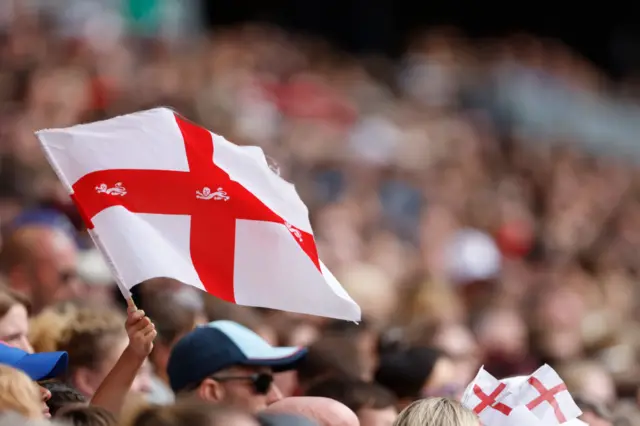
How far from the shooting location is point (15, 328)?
5570mm

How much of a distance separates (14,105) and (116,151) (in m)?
5.41

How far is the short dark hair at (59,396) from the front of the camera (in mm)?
4965

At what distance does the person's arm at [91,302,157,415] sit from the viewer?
5004 mm

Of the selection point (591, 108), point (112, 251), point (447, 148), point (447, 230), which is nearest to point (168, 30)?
point (447, 148)

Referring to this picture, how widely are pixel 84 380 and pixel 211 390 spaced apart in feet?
1.78

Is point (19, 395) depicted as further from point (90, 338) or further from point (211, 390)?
point (90, 338)

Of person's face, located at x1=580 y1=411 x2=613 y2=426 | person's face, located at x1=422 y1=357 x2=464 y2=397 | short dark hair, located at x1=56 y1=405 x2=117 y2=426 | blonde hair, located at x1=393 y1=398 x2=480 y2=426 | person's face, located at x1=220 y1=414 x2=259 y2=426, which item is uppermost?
person's face, located at x1=220 y1=414 x2=259 y2=426

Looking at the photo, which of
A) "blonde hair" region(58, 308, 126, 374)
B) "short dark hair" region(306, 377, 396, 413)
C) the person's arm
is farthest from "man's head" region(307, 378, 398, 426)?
the person's arm

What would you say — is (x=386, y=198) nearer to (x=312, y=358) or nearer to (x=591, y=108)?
(x=312, y=358)

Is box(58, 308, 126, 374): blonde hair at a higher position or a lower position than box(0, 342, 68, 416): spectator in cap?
lower

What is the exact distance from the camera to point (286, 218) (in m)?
5.57

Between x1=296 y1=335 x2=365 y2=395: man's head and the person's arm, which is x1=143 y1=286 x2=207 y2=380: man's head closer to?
x1=296 y1=335 x2=365 y2=395: man's head

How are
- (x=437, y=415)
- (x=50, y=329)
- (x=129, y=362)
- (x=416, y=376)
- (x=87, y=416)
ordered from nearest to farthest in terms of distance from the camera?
(x=87, y=416) → (x=437, y=415) → (x=129, y=362) → (x=50, y=329) → (x=416, y=376)

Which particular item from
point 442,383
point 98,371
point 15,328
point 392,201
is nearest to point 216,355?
point 98,371
